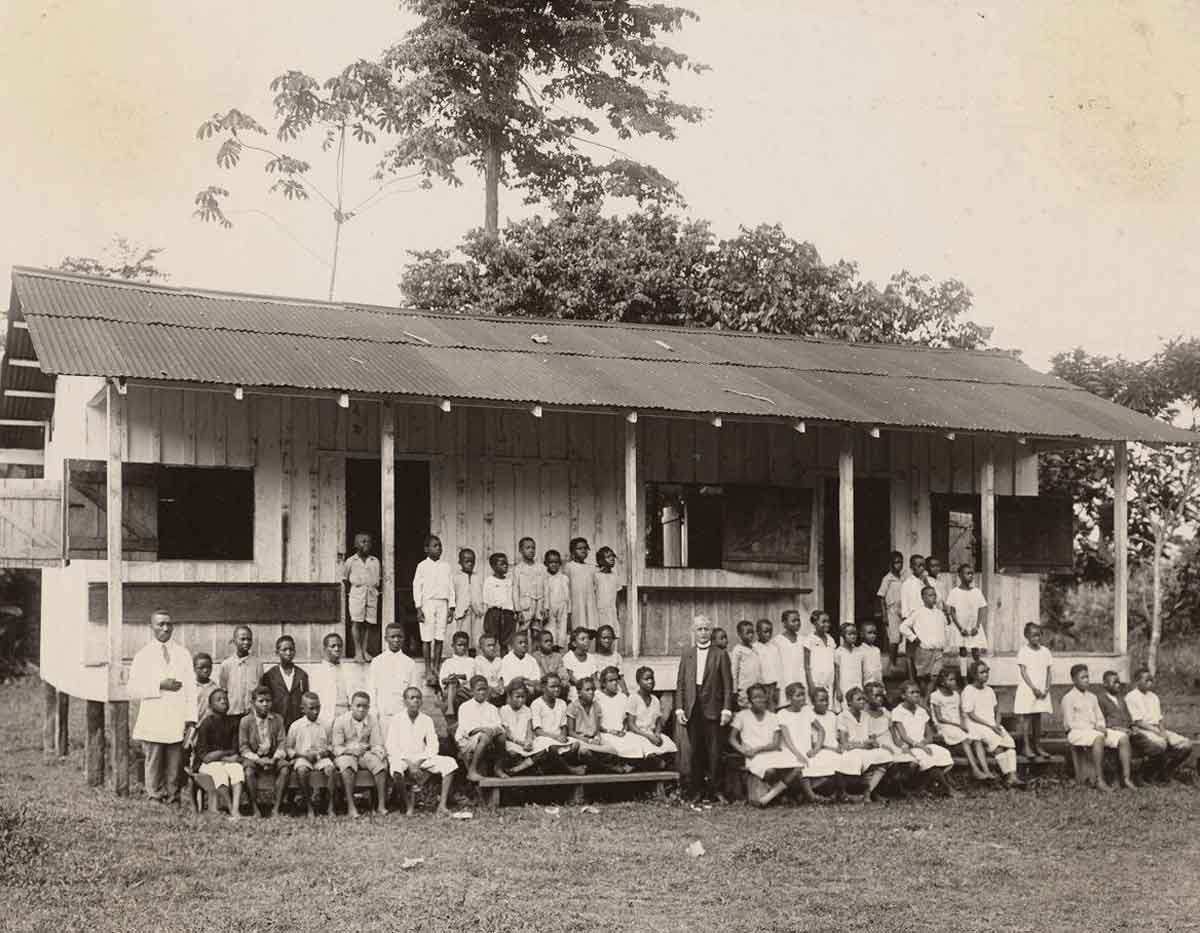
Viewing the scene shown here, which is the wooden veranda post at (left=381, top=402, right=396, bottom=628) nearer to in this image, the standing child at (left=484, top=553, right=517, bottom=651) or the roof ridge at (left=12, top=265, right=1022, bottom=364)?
the standing child at (left=484, top=553, right=517, bottom=651)

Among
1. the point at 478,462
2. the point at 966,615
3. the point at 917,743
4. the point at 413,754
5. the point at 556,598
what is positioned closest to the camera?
the point at 413,754

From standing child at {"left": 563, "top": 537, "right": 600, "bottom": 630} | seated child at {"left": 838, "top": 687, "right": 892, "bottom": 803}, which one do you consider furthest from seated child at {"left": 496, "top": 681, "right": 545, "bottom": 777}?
seated child at {"left": 838, "top": 687, "right": 892, "bottom": 803}

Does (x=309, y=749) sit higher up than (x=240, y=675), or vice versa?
(x=240, y=675)

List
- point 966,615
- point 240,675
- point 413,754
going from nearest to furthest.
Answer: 1. point 413,754
2. point 240,675
3. point 966,615

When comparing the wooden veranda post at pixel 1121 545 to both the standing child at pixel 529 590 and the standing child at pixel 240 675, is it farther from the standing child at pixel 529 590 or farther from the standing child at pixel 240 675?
the standing child at pixel 240 675

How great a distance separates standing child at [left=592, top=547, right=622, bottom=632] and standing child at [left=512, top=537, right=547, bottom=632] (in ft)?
1.99

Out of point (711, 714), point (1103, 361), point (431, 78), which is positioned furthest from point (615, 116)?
point (711, 714)

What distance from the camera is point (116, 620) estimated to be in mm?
12578

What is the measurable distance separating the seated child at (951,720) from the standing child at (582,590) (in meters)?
3.39

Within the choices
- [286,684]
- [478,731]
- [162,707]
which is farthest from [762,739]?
[162,707]

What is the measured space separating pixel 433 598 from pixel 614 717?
6.81ft

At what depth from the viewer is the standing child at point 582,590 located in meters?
14.8

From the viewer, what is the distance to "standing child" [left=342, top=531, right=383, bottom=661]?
13.9 m

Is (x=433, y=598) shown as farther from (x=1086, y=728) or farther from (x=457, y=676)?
(x=1086, y=728)
